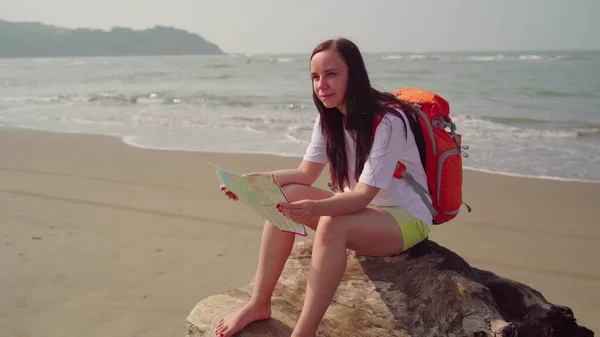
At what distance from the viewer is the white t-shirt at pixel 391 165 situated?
8.91 ft

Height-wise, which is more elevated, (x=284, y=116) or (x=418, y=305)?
(x=418, y=305)

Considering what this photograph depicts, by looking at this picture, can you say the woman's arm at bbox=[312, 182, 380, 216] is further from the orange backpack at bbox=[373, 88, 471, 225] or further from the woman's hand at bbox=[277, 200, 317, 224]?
the orange backpack at bbox=[373, 88, 471, 225]

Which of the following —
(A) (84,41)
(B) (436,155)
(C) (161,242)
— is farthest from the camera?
(A) (84,41)

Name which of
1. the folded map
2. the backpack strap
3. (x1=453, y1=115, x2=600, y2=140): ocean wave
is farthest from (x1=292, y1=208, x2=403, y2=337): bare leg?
(x1=453, y1=115, x2=600, y2=140): ocean wave

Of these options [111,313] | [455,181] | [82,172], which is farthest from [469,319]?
[82,172]

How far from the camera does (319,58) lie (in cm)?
280

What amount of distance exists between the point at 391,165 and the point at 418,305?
2.19ft

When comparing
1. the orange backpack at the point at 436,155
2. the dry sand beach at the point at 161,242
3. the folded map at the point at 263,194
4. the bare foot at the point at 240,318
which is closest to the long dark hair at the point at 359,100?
the orange backpack at the point at 436,155

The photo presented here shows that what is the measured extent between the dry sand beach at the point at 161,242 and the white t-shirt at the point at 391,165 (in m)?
1.54

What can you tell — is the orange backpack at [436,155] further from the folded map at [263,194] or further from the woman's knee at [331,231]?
the folded map at [263,194]

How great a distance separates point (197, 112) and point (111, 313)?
11043mm

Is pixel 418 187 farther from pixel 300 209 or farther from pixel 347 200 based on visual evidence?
pixel 300 209

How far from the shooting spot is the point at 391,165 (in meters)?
2.73

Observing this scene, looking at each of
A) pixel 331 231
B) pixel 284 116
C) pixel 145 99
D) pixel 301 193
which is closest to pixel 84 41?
pixel 145 99
